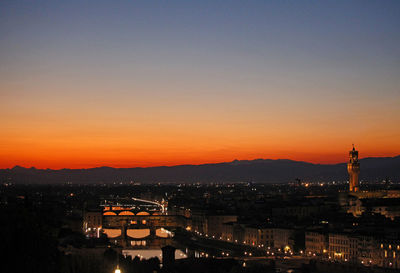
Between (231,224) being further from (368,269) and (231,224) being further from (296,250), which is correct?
(368,269)

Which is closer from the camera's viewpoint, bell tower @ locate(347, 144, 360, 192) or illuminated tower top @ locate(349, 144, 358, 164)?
Result: bell tower @ locate(347, 144, 360, 192)

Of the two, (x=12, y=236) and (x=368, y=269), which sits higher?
(x=12, y=236)

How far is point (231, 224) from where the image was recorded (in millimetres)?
67125

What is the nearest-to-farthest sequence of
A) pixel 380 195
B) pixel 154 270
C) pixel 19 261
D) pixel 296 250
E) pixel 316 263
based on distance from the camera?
pixel 19 261, pixel 154 270, pixel 316 263, pixel 296 250, pixel 380 195

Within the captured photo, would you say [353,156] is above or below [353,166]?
above

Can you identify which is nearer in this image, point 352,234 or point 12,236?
point 12,236

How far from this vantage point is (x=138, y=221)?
8875 centimetres

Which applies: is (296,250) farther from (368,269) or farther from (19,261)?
(19,261)

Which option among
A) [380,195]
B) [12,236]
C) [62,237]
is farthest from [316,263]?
[380,195]

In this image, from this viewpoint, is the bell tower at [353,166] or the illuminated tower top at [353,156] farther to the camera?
the illuminated tower top at [353,156]

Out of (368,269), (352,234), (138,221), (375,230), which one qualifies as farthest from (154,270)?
(138,221)

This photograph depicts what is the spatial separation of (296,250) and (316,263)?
8.83 m

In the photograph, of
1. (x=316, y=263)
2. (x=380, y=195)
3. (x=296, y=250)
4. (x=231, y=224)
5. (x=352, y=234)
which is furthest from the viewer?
(x=380, y=195)

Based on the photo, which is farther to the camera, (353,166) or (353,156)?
(353,156)
